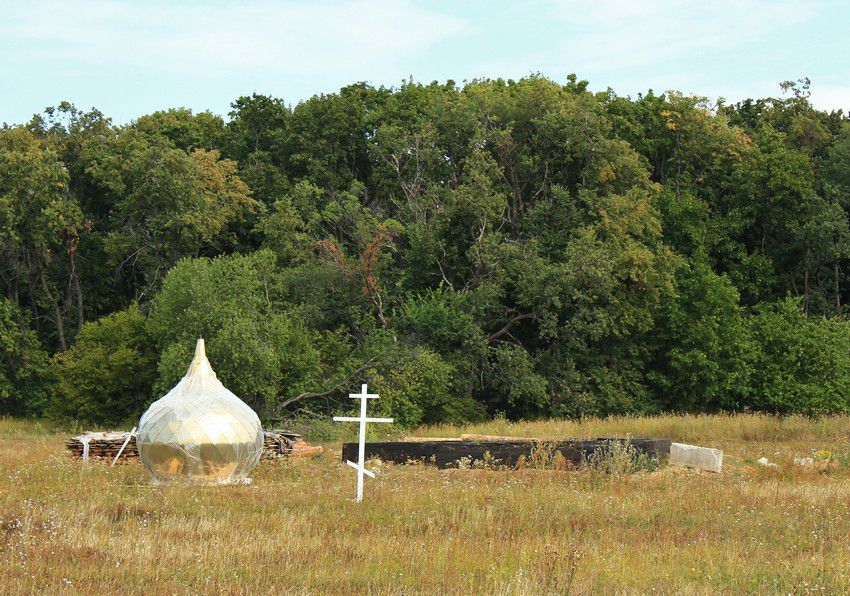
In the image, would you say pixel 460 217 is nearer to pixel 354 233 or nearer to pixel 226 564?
pixel 354 233

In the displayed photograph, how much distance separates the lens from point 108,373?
35.7 metres

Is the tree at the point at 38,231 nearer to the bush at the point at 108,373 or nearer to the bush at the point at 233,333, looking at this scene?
the bush at the point at 108,373

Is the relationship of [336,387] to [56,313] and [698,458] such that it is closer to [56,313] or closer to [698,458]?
[56,313]

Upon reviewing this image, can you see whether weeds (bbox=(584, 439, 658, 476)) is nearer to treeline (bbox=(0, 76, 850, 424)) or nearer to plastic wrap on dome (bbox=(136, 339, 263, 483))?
plastic wrap on dome (bbox=(136, 339, 263, 483))

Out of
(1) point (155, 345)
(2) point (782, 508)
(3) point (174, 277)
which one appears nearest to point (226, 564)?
(2) point (782, 508)

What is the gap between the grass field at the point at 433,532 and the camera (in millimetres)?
9719

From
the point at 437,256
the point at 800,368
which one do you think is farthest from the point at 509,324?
the point at 800,368

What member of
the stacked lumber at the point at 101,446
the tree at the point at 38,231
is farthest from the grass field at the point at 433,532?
the tree at the point at 38,231

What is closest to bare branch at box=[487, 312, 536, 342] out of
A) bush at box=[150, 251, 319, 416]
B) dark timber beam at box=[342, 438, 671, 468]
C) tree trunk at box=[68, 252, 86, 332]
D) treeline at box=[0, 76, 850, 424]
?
treeline at box=[0, 76, 850, 424]

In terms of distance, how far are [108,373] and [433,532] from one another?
84.2 feet

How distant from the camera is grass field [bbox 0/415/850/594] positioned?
31.9 ft

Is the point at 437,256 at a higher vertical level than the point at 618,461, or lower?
higher

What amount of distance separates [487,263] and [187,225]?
11518mm

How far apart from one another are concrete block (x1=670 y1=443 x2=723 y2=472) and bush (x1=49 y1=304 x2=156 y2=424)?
20.7 meters
